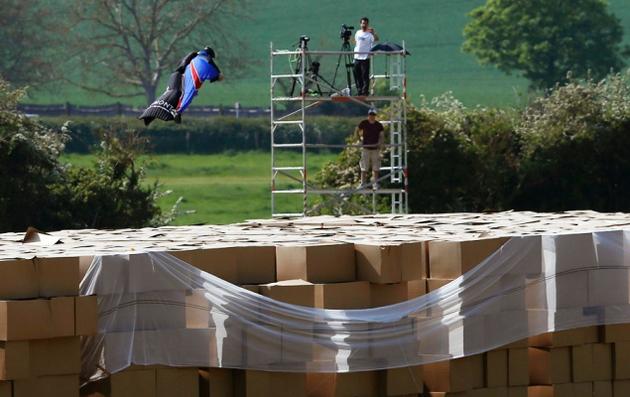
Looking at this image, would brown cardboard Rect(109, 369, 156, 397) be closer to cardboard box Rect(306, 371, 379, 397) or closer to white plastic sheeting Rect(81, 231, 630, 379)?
white plastic sheeting Rect(81, 231, 630, 379)

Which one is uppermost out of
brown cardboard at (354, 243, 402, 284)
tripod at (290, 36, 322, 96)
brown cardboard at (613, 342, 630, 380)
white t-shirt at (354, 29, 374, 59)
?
white t-shirt at (354, 29, 374, 59)

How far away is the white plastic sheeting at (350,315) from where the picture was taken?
1296cm

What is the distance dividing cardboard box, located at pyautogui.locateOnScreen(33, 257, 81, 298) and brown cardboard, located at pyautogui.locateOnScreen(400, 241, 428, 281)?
2769 millimetres

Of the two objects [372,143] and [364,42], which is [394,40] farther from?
[364,42]

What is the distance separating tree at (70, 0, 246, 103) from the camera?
91.8m

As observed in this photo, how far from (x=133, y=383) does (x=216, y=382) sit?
713 mm

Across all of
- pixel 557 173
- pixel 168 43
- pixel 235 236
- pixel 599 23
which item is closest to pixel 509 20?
pixel 599 23

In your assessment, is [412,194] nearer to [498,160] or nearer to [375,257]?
[498,160]

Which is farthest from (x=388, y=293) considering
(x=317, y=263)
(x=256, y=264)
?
(x=256, y=264)

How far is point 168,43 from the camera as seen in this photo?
97.6 meters

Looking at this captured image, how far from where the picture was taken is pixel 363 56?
32844 mm

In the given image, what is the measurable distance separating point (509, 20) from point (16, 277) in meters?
86.2

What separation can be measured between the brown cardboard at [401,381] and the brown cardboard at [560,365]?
52.0 inches

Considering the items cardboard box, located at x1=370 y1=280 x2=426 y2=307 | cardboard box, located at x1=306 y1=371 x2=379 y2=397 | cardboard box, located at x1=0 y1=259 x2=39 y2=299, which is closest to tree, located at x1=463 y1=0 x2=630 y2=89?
cardboard box, located at x1=370 y1=280 x2=426 y2=307
